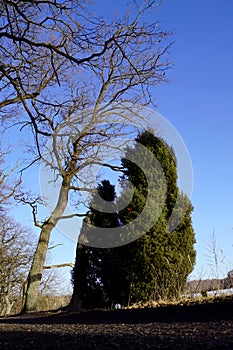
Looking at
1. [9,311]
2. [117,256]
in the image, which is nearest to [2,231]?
[9,311]

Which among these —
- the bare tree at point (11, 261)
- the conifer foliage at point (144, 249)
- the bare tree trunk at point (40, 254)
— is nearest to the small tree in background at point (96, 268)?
the conifer foliage at point (144, 249)

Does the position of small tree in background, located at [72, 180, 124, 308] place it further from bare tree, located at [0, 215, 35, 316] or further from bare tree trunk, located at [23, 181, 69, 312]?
bare tree, located at [0, 215, 35, 316]

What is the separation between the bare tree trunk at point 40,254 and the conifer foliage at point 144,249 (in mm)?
3508

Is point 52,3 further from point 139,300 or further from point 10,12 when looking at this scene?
point 139,300

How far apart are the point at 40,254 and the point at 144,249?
6281 mm

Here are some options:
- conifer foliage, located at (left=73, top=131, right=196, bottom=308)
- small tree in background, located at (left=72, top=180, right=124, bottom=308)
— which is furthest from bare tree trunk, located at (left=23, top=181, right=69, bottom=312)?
conifer foliage, located at (left=73, top=131, right=196, bottom=308)

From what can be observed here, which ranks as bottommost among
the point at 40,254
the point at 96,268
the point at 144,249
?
the point at 96,268

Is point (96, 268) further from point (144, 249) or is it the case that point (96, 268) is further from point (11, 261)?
point (11, 261)

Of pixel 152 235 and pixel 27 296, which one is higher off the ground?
pixel 152 235

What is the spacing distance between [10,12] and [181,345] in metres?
6.71

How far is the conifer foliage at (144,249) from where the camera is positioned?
32.2ft

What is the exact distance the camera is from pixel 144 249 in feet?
32.4

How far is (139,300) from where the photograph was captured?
9781 millimetres

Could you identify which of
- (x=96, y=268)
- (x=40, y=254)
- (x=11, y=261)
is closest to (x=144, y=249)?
(x=96, y=268)
